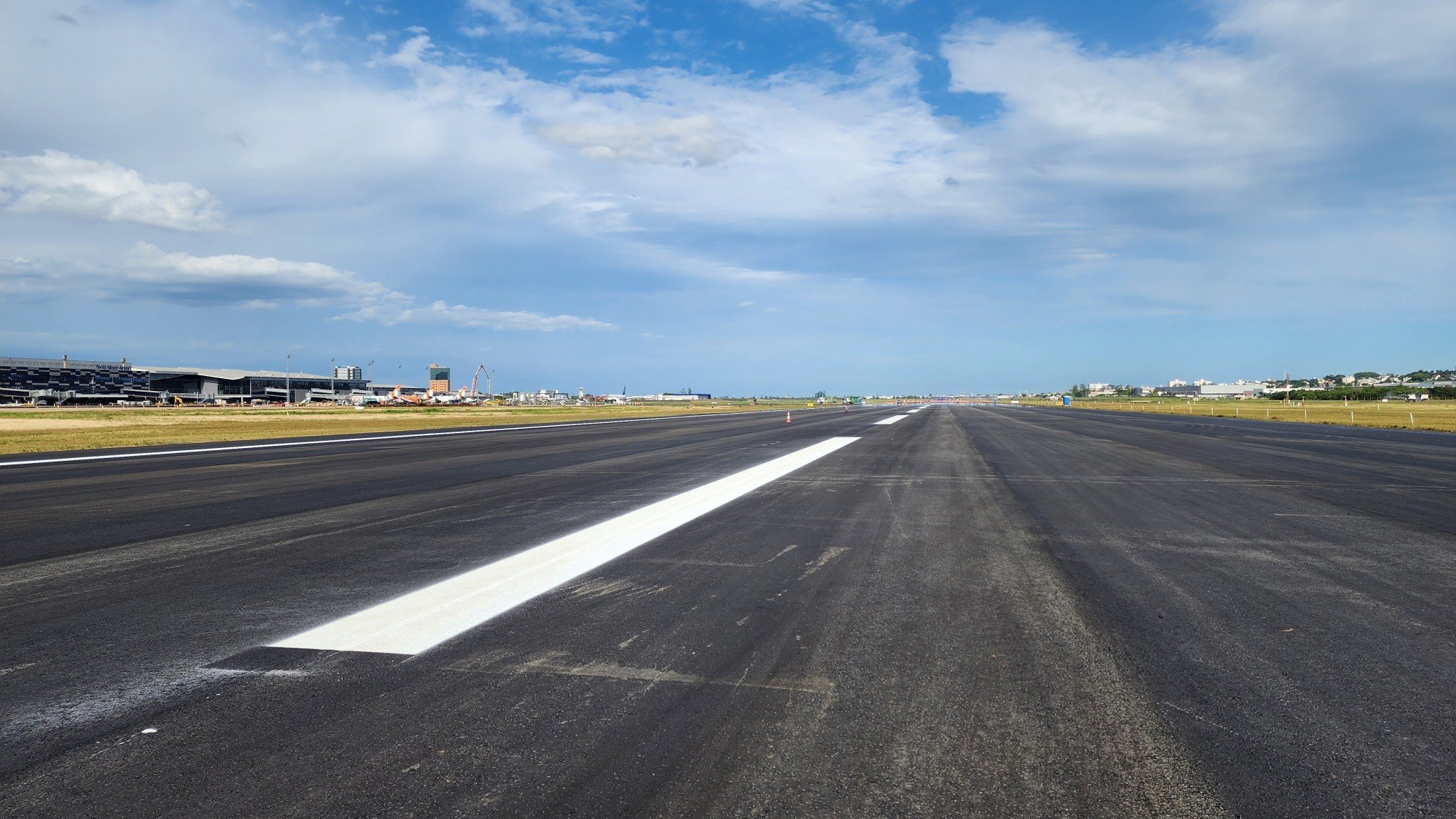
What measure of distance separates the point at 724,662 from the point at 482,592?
1.65 meters

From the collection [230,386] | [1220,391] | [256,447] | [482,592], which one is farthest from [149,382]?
[1220,391]

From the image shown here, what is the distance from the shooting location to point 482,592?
374 cm

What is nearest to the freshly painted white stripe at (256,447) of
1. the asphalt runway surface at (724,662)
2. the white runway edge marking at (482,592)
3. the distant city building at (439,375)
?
the asphalt runway surface at (724,662)

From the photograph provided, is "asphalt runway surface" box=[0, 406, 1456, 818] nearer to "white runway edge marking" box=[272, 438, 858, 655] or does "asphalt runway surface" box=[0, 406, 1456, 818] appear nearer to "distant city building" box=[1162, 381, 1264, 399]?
"white runway edge marking" box=[272, 438, 858, 655]

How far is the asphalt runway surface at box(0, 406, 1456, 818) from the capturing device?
73.4 inches

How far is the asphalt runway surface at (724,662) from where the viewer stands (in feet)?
6.12

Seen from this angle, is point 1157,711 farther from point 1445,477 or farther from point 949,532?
point 1445,477

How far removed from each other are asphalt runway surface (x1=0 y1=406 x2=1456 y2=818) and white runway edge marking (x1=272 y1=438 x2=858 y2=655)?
3 cm

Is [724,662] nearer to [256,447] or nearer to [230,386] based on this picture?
[256,447]

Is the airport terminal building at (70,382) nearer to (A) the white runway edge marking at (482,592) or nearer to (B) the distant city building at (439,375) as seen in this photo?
(B) the distant city building at (439,375)

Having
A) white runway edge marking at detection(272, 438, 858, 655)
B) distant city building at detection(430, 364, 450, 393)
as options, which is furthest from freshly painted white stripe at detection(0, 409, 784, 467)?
distant city building at detection(430, 364, 450, 393)

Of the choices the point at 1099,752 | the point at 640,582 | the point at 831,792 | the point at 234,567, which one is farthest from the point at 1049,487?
the point at 234,567

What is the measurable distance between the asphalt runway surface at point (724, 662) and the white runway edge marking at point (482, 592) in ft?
0.10

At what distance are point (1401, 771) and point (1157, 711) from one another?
23.5 inches
